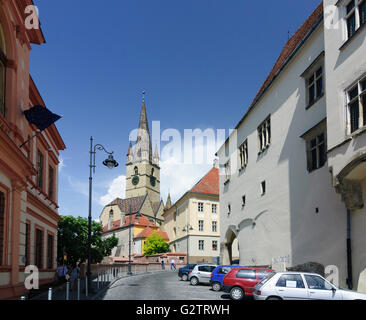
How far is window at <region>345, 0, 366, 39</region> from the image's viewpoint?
1395cm

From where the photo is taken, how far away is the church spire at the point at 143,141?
132250 mm

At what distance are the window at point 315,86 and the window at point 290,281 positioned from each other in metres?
9.07

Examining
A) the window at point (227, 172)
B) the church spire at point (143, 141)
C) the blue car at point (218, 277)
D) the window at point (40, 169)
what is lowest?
the blue car at point (218, 277)

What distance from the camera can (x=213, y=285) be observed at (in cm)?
2283

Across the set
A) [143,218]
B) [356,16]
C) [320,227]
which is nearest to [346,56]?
[356,16]

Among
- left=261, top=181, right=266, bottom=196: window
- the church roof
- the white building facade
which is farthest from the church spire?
left=261, top=181, right=266, bottom=196: window

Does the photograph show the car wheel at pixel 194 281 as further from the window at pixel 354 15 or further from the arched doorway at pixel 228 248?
the window at pixel 354 15

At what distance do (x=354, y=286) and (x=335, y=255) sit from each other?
1.79 meters

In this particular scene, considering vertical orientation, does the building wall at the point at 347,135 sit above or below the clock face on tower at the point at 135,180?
below

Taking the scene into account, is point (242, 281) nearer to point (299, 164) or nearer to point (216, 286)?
point (216, 286)

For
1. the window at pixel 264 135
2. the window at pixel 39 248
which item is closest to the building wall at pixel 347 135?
the window at pixel 264 135

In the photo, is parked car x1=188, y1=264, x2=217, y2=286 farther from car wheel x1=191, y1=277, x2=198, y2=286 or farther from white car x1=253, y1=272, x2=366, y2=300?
white car x1=253, y1=272, x2=366, y2=300

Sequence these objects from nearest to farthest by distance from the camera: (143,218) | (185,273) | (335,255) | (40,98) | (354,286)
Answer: (354,286) → (335,255) → (40,98) → (185,273) → (143,218)

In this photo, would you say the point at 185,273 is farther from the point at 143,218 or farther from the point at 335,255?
the point at 143,218
